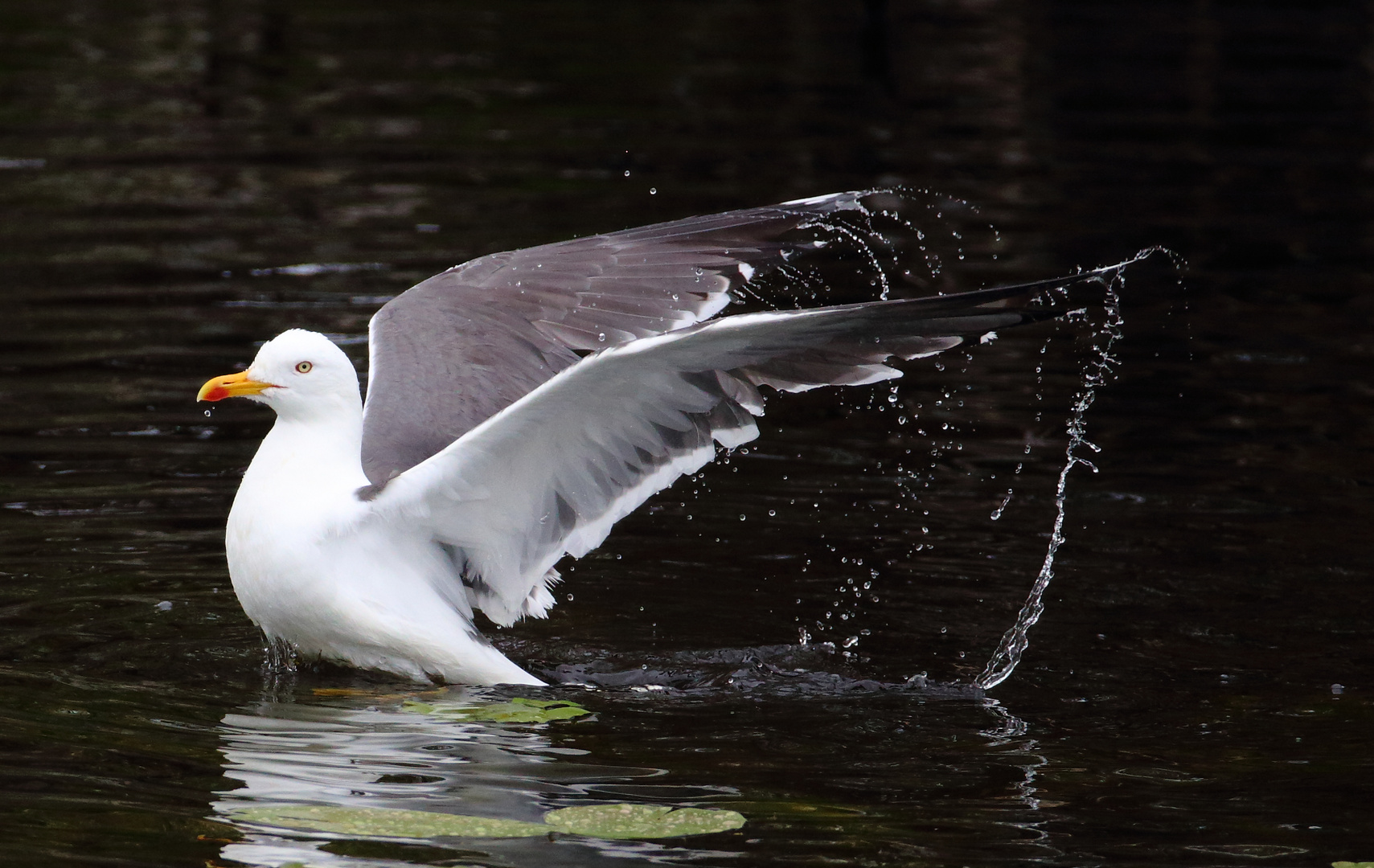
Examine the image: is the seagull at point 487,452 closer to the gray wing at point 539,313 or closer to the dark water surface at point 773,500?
the gray wing at point 539,313

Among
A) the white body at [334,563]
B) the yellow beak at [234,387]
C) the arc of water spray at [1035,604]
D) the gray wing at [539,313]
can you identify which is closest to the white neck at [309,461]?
the white body at [334,563]

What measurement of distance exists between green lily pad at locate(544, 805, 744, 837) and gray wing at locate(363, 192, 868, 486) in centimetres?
210

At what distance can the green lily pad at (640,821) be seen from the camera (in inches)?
206

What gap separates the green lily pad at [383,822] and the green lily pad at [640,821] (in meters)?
0.08

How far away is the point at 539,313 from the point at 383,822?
123 inches

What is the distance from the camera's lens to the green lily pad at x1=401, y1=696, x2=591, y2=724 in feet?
20.8

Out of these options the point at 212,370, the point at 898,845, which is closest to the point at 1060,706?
the point at 898,845

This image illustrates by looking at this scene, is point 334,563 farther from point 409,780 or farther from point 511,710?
point 409,780

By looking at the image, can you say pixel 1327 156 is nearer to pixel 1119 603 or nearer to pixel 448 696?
pixel 1119 603

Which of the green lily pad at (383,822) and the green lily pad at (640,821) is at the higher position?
the green lily pad at (383,822)

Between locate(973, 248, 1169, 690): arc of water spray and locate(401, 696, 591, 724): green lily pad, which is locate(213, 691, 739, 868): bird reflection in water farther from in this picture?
locate(973, 248, 1169, 690): arc of water spray

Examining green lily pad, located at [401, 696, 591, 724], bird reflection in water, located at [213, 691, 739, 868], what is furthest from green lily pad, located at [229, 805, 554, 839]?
green lily pad, located at [401, 696, 591, 724]

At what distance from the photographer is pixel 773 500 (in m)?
8.81

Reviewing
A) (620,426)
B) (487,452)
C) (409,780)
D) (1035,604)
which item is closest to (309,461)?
(487,452)
